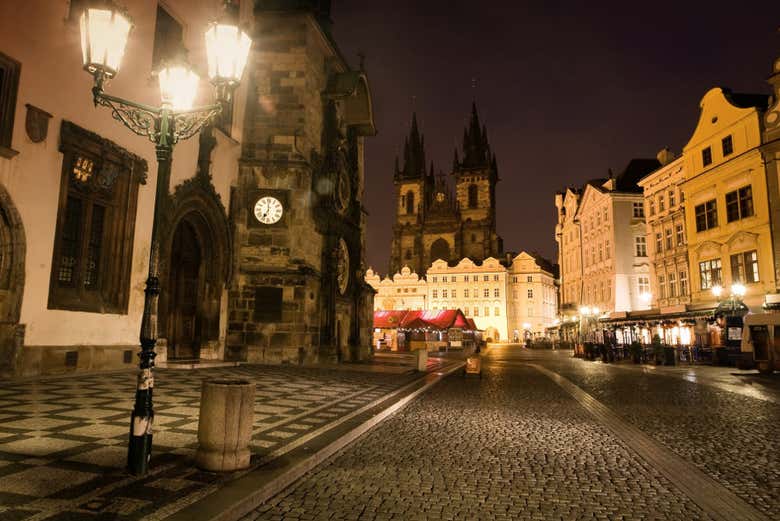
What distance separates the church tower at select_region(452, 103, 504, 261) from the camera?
323 feet

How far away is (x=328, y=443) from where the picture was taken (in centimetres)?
618

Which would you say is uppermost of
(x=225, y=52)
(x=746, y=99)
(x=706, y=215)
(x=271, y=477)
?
→ (x=746, y=99)

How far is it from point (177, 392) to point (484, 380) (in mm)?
9696

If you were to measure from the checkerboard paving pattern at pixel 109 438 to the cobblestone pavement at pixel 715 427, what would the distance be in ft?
15.1

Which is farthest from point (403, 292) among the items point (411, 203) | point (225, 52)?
point (225, 52)

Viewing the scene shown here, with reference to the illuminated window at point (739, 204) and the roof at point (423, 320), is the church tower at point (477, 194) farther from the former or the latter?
the illuminated window at point (739, 204)

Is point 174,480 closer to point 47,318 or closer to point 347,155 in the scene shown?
point 47,318

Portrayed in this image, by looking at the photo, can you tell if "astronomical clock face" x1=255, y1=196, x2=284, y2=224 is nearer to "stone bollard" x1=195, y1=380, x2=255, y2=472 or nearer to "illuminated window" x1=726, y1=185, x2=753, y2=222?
"stone bollard" x1=195, y1=380, x2=255, y2=472

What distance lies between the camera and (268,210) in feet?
63.9

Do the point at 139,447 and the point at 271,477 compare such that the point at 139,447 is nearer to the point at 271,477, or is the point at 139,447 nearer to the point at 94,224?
the point at 271,477

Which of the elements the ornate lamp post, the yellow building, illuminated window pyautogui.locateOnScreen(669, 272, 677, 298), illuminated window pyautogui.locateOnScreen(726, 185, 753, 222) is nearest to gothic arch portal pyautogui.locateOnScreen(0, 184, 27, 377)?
the ornate lamp post

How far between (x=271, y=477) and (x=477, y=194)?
332ft

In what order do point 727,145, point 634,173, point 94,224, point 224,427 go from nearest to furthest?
point 224,427 → point 94,224 → point 727,145 → point 634,173

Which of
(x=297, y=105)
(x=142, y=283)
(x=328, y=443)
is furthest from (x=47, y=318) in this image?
(x=297, y=105)
